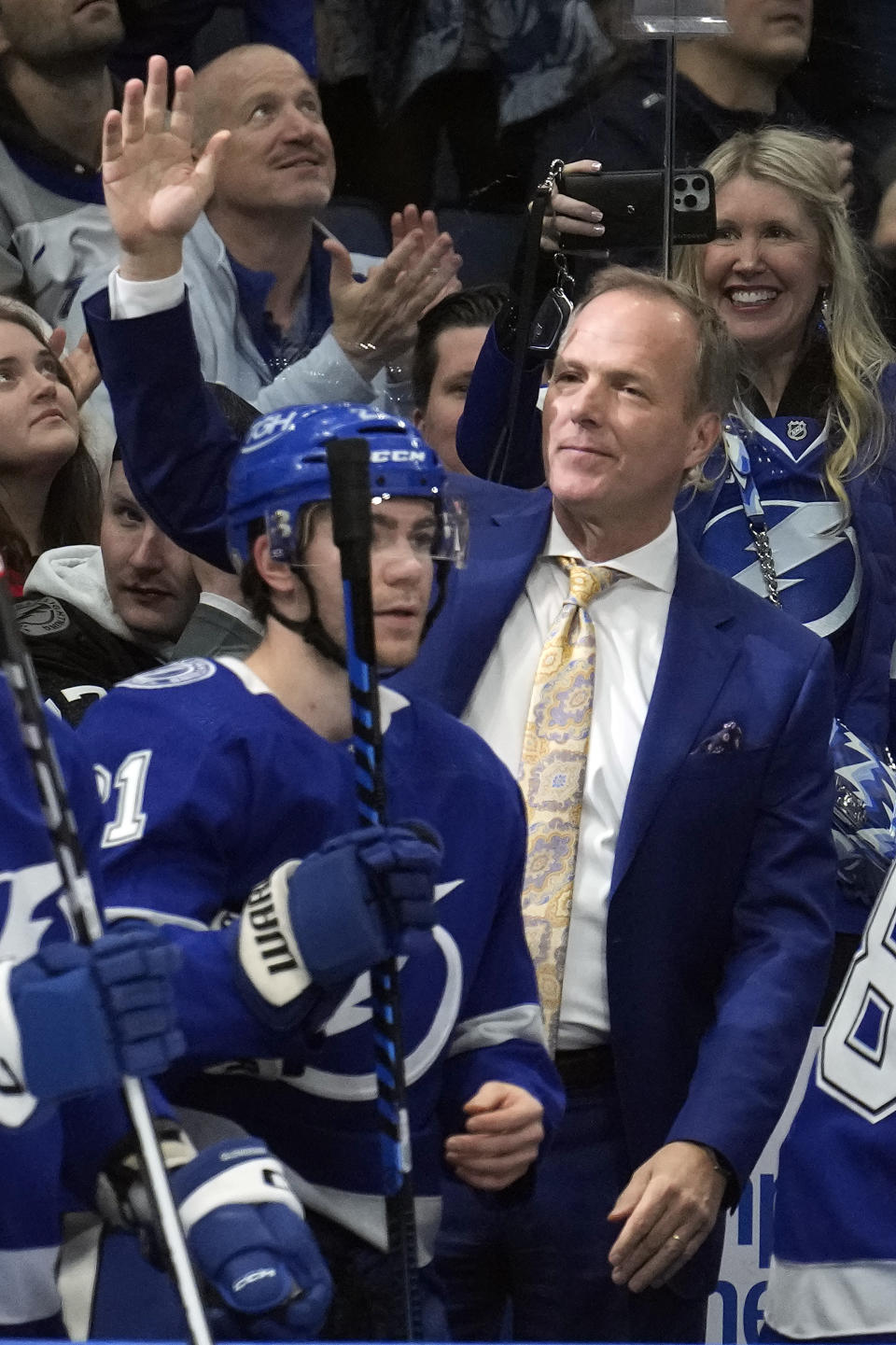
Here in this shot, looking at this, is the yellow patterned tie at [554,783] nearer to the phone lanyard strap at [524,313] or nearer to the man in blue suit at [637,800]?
the man in blue suit at [637,800]

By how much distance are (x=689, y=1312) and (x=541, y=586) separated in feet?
3.10

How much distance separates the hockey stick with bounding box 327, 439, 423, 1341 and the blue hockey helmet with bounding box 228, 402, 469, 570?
26 cm

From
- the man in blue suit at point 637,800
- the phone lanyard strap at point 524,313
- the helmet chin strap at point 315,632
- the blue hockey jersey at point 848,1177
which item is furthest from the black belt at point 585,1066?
the phone lanyard strap at point 524,313

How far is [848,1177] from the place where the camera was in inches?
75.4

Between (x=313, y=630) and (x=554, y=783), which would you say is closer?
(x=313, y=630)

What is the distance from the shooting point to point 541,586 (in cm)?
274

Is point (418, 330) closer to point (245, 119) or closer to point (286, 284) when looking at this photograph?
point (286, 284)

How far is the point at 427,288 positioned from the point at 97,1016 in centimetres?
219

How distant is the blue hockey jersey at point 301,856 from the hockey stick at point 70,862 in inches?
12.6

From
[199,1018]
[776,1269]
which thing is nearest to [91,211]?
[199,1018]

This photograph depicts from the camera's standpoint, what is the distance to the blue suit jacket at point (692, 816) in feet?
8.25

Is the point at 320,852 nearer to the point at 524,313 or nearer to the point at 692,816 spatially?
the point at 692,816

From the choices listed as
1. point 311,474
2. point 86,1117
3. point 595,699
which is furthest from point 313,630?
point 595,699

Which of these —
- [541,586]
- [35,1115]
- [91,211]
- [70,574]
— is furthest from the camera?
[91,211]
